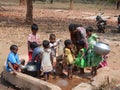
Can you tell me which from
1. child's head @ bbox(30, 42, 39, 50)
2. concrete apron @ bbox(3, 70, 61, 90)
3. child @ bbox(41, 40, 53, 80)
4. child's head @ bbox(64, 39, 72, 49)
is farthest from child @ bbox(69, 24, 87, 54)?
concrete apron @ bbox(3, 70, 61, 90)

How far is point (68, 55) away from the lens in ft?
24.5

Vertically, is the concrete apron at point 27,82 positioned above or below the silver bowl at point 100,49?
below

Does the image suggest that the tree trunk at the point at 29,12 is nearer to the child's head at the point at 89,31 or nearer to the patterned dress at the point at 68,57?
the child's head at the point at 89,31

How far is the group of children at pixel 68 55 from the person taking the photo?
23.7ft

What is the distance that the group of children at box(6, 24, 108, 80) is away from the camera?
23.7 feet

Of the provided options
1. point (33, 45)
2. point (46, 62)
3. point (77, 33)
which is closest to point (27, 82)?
point (46, 62)

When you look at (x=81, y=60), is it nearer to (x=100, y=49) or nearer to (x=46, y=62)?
(x=100, y=49)

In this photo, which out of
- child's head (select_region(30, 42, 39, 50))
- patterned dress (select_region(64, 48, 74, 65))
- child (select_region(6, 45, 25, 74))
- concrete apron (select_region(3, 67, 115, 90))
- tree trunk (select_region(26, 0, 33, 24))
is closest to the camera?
concrete apron (select_region(3, 67, 115, 90))

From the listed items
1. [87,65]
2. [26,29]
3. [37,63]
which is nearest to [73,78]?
[87,65]

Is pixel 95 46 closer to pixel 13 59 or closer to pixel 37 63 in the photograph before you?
pixel 37 63

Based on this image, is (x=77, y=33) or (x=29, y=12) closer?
(x=77, y=33)

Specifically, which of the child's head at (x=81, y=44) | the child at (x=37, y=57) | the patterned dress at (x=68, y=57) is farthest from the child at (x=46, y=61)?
the child's head at (x=81, y=44)

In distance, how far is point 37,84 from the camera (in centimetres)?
648

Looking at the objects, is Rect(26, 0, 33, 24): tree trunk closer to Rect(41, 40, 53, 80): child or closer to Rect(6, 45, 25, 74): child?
Rect(6, 45, 25, 74): child
